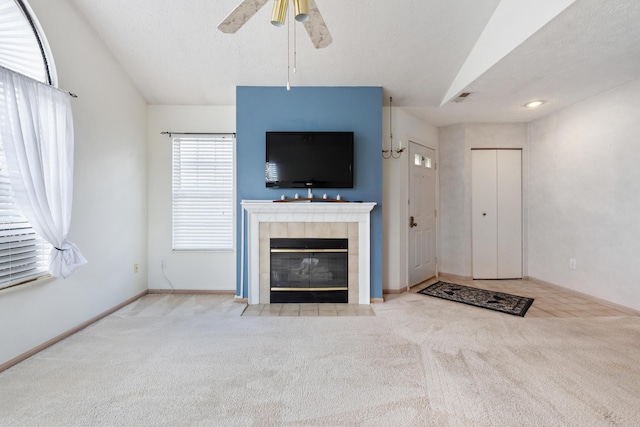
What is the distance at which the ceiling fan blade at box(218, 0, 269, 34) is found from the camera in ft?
5.15

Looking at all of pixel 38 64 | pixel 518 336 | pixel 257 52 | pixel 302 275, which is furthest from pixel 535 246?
pixel 38 64

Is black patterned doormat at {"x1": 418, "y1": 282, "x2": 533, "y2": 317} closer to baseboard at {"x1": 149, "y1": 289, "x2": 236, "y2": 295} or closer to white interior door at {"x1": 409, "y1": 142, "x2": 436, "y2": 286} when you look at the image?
white interior door at {"x1": 409, "y1": 142, "x2": 436, "y2": 286}

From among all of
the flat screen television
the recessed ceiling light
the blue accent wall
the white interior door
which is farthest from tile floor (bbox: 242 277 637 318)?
the recessed ceiling light

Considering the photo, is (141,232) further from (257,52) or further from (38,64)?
(257,52)

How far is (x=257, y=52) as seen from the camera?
2.93m

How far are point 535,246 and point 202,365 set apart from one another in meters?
4.65

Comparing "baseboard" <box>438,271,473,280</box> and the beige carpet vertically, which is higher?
"baseboard" <box>438,271,473,280</box>

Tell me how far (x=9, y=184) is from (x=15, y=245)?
453mm

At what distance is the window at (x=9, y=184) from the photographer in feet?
6.68

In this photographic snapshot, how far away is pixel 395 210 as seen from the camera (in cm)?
376

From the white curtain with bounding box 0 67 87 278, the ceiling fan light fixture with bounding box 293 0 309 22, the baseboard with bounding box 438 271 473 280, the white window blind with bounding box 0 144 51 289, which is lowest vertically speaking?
the baseboard with bounding box 438 271 473 280

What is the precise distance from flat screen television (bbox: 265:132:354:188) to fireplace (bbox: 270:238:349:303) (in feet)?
2.36

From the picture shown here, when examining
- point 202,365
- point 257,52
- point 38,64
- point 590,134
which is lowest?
point 202,365

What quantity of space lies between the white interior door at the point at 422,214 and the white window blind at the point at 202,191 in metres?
2.52
